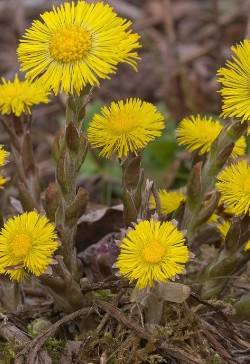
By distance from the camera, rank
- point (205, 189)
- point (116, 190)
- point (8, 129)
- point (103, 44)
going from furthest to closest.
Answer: point (116, 190) → point (8, 129) → point (205, 189) → point (103, 44)

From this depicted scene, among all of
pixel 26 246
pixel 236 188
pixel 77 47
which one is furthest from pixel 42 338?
pixel 77 47

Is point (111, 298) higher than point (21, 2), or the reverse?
point (21, 2)

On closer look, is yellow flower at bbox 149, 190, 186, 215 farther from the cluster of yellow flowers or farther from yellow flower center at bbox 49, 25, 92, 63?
yellow flower center at bbox 49, 25, 92, 63

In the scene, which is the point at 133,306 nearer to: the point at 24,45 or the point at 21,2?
the point at 24,45

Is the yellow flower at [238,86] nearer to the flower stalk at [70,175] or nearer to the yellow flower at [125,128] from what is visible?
the yellow flower at [125,128]

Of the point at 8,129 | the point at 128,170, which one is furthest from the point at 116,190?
the point at 128,170

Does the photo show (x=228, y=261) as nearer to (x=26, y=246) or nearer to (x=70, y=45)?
(x=26, y=246)

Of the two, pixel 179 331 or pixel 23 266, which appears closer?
pixel 23 266

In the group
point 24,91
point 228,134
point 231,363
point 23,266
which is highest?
point 24,91
